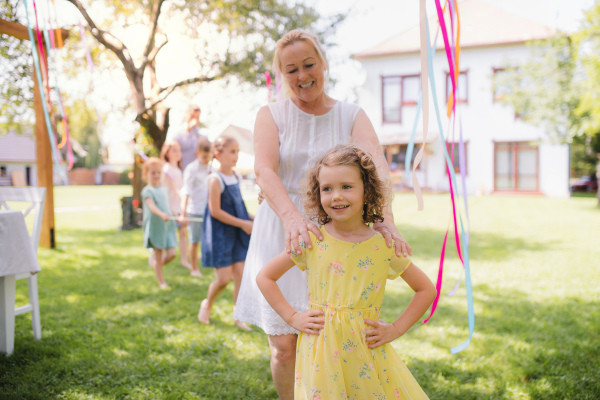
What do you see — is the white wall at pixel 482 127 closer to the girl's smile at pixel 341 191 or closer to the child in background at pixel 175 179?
the child in background at pixel 175 179

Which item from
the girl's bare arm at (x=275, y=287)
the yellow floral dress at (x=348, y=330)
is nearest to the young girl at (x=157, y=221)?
the girl's bare arm at (x=275, y=287)

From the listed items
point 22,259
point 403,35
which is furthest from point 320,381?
point 403,35

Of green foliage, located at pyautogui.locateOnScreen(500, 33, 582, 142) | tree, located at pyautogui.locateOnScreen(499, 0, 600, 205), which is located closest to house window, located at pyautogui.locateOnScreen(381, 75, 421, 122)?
tree, located at pyautogui.locateOnScreen(499, 0, 600, 205)

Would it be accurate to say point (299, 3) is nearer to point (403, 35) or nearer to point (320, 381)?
point (320, 381)

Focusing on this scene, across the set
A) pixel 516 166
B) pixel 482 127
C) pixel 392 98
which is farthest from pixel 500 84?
pixel 392 98

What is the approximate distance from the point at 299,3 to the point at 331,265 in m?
8.55

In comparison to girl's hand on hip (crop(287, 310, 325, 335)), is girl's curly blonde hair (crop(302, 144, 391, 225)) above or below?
above

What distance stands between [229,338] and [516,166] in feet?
62.5

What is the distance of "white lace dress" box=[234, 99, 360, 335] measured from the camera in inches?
78.7

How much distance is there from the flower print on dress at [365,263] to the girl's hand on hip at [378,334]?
Result: 174mm

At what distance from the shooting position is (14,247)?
2.70m

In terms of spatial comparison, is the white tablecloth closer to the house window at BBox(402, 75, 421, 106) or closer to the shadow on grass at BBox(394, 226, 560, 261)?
the shadow on grass at BBox(394, 226, 560, 261)

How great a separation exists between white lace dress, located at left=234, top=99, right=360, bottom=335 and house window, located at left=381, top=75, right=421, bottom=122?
1970 centimetres

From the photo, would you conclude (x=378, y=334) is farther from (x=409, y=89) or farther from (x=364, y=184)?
(x=409, y=89)
